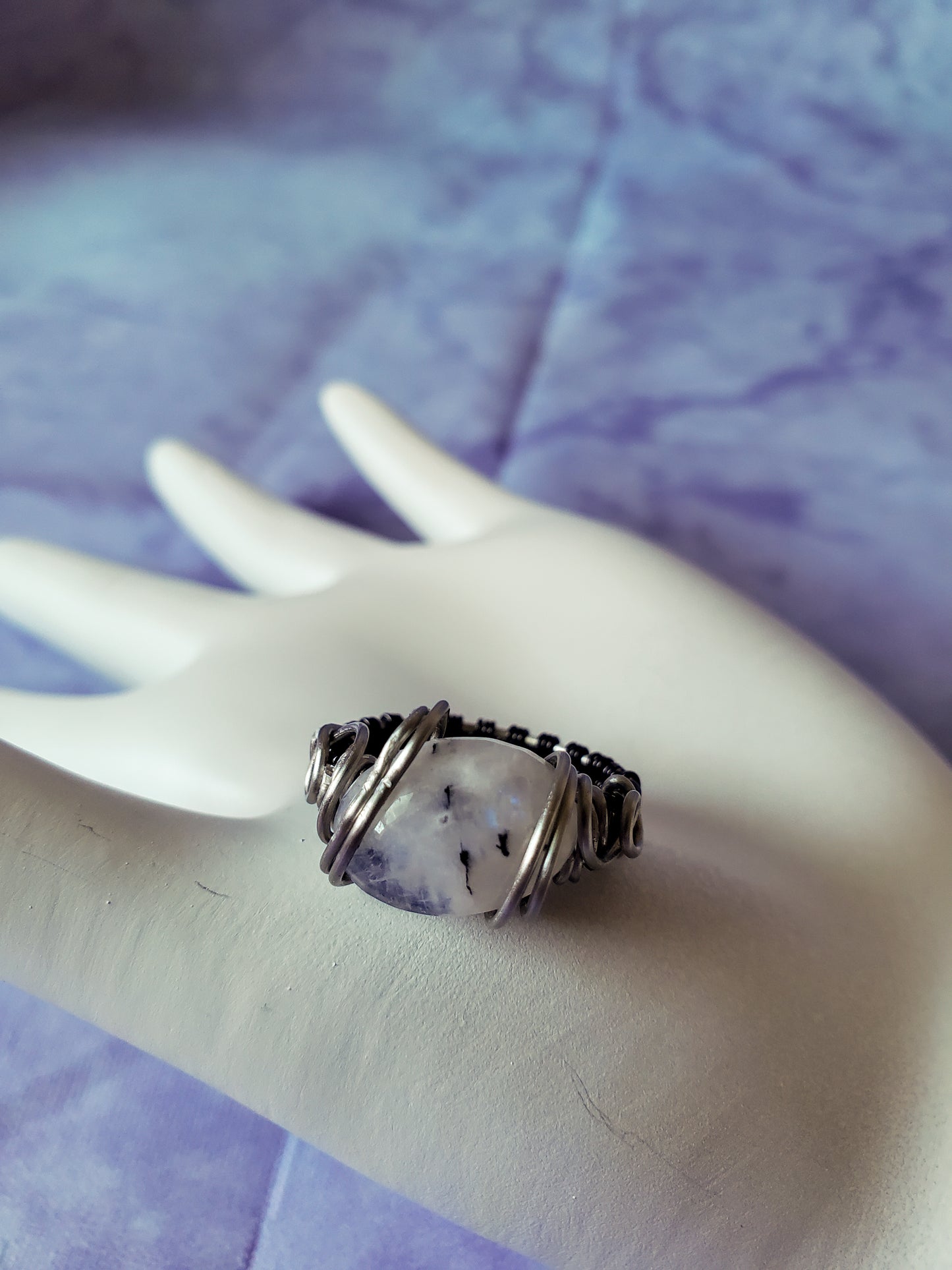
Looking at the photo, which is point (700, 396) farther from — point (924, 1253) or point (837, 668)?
point (924, 1253)

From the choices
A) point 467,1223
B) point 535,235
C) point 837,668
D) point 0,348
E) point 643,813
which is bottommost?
point 467,1223

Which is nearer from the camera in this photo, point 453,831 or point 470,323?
point 453,831

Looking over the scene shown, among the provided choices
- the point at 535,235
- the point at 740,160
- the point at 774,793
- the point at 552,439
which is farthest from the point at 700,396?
the point at 774,793

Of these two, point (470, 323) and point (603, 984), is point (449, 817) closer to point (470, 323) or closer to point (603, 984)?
point (603, 984)

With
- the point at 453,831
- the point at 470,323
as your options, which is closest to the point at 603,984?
the point at 453,831

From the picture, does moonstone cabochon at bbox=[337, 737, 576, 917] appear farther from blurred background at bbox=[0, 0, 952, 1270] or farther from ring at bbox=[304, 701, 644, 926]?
blurred background at bbox=[0, 0, 952, 1270]

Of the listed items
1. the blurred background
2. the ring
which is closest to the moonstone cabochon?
the ring

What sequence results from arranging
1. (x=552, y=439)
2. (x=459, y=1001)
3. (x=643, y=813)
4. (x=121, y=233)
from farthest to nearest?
1. (x=121, y=233)
2. (x=552, y=439)
3. (x=643, y=813)
4. (x=459, y=1001)
